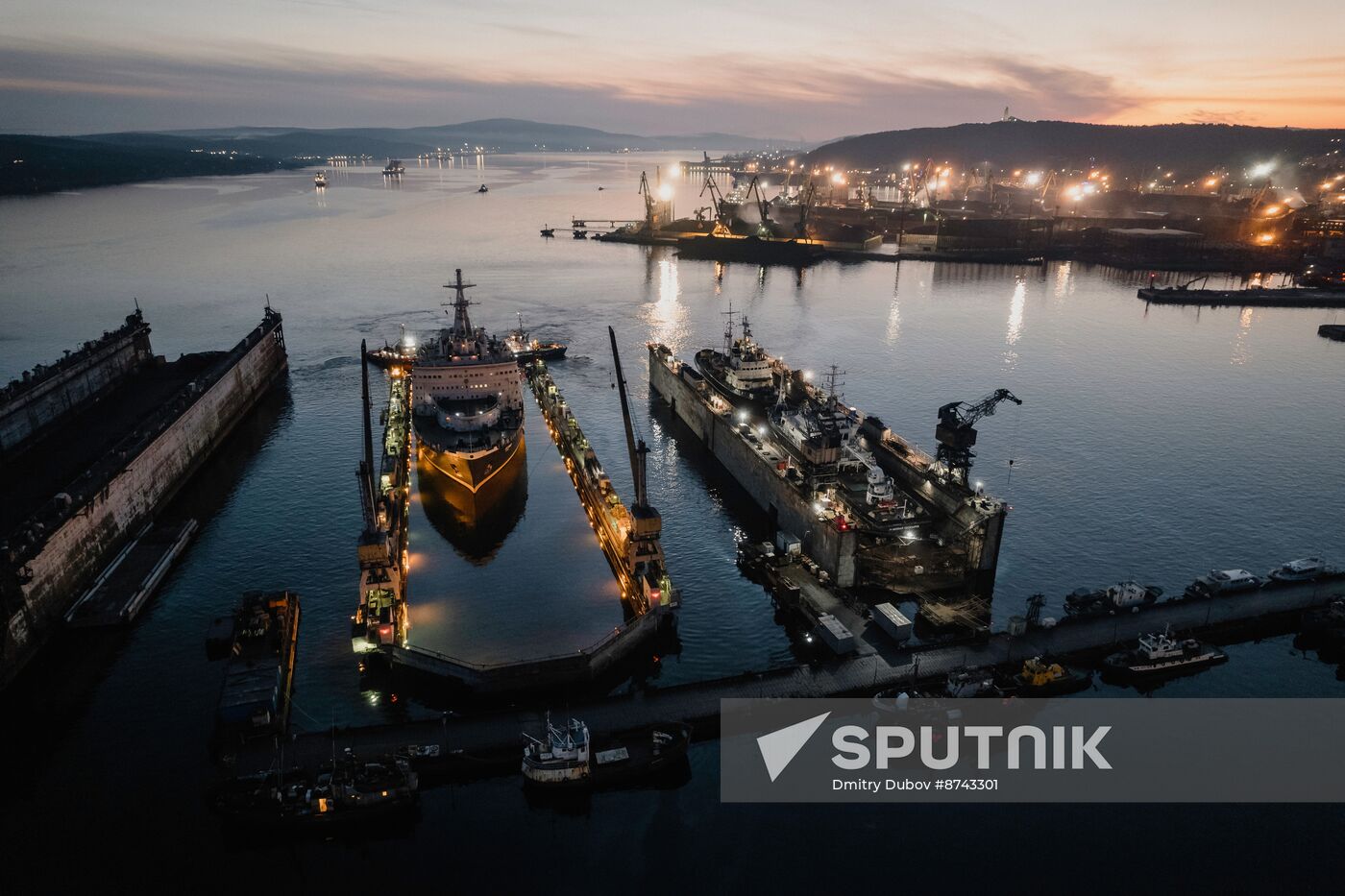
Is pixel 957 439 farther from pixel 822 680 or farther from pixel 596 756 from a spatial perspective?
pixel 596 756

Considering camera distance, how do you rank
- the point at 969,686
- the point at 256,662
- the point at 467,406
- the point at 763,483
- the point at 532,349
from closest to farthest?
the point at 969,686
the point at 256,662
the point at 763,483
the point at 467,406
the point at 532,349

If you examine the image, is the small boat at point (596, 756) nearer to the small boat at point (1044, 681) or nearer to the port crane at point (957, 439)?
the small boat at point (1044, 681)

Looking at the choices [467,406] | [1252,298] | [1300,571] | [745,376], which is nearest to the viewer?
[1300,571]

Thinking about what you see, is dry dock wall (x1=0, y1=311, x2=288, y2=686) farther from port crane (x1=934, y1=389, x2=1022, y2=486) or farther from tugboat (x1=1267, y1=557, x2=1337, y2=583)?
tugboat (x1=1267, y1=557, x2=1337, y2=583)

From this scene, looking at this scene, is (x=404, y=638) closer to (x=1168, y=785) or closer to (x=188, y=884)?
(x=188, y=884)

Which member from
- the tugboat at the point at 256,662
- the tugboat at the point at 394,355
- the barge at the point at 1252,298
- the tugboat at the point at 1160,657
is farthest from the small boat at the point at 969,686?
the barge at the point at 1252,298

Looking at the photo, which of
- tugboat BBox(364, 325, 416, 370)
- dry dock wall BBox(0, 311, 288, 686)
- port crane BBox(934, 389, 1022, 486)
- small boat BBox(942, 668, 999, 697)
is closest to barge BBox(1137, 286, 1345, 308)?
port crane BBox(934, 389, 1022, 486)

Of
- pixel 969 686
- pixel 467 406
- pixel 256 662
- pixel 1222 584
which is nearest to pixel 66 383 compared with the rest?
pixel 467 406
